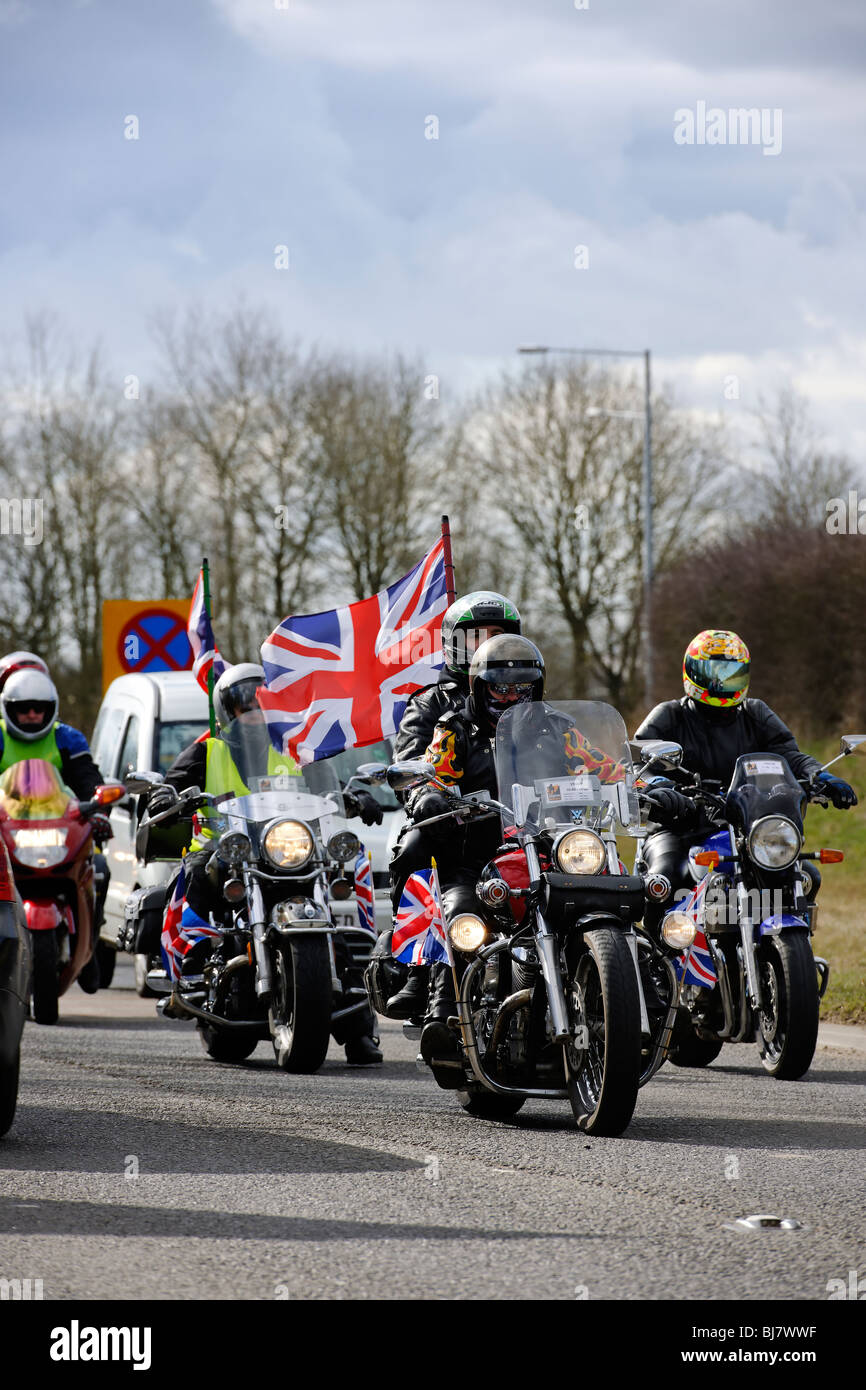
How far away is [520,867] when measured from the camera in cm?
738

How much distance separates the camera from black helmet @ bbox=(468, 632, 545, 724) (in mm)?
7887

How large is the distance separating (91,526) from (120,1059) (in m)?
28.8

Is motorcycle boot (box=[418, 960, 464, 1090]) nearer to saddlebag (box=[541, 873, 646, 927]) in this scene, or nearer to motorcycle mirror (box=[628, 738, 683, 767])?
saddlebag (box=[541, 873, 646, 927])

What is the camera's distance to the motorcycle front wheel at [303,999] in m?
8.54

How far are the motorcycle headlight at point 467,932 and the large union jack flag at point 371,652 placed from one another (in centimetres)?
326

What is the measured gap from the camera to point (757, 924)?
28.9ft

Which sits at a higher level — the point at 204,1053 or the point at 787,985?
the point at 787,985

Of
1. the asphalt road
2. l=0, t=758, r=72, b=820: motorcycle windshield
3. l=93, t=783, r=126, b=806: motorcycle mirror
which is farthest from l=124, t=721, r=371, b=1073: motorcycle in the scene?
l=0, t=758, r=72, b=820: motorcycle windshield

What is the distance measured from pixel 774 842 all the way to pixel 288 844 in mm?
2286

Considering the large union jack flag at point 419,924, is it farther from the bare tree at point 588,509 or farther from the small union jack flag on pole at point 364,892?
the bare tree at point 588,509

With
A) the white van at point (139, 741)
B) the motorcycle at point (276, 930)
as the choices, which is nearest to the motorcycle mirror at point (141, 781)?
the motorcycle at point (276, 930)
